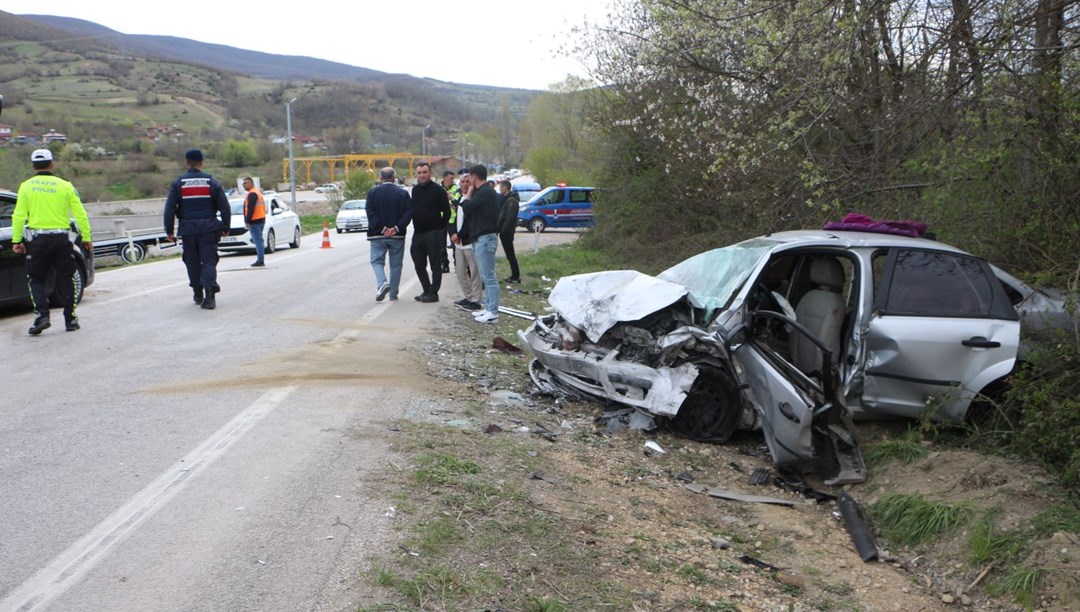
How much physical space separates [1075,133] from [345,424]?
6374mm

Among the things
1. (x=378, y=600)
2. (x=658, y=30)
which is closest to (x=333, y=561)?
(x=378, y=600)

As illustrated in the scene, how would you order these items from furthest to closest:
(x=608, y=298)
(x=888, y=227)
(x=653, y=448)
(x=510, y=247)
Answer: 1. (x=510, y=247)
2. (x=888, y=227)
3. (x=608, y=298)
4. (x=653, y=448)

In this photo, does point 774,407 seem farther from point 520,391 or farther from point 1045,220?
point 1045,220

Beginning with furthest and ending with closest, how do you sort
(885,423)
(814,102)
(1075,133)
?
(814,102), (1075,133), (885,423)

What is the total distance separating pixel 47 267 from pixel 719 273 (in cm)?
705

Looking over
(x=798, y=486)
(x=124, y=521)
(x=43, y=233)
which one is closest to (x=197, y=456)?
(x=124, y=521)

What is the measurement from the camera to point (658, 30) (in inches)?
567

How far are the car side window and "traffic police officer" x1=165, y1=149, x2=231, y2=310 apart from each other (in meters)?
8.02

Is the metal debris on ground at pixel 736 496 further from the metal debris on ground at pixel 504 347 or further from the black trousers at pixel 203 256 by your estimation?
the black trousers at pixel 203 256

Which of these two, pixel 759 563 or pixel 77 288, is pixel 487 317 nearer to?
pixel 77 288

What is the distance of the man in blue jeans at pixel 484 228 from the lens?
10797mm

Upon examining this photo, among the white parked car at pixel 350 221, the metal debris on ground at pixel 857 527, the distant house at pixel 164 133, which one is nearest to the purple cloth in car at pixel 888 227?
the metal debris on ground at pixel 857 527

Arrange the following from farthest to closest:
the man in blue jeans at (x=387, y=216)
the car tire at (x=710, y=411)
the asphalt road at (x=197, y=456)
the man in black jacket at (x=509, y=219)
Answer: the man in black jacket at (x=509, y=219) → the man in blue jeans at (x=387, y=216) → the car tire at (x=710, y=411) → the asphalt road at (x=197, y=456)

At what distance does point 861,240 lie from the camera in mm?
6863
